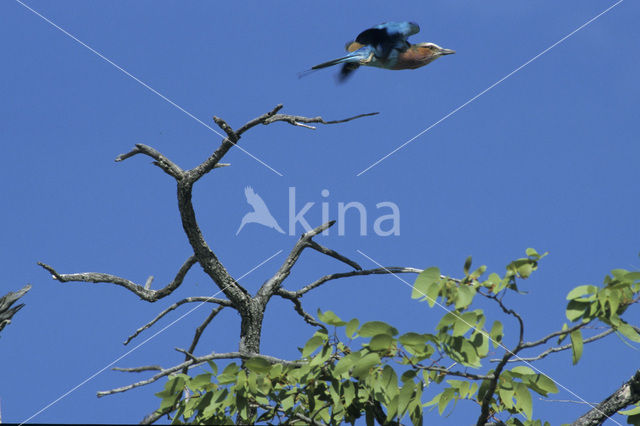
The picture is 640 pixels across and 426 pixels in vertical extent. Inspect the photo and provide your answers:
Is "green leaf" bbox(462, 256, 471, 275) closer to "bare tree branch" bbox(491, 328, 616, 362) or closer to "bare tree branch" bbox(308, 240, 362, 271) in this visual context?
"bare tree branch" bbox(491, 328, 616, 362)

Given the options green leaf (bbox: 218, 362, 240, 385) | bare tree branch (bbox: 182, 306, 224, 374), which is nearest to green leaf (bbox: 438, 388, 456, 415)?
green leaf (bbox: 218, 362, 240, 385)

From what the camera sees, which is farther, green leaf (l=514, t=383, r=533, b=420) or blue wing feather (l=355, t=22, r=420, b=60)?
blue wing feather (l=355, t=22, r=420, b=60)

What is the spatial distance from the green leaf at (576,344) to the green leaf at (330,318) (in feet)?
3.96

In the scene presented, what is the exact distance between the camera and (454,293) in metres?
3.75

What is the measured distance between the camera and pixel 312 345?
4.08m

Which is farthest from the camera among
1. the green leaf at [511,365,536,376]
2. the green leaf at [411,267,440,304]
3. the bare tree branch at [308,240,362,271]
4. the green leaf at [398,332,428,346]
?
the bare tree branch at [308,240,362,271]

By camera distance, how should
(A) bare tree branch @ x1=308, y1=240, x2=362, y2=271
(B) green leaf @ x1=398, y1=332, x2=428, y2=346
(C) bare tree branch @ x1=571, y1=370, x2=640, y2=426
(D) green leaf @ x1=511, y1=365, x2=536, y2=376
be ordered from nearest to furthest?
1. (B) green leaf @ x1=398, y1=332, x2=428, y2=346
2. (D) green leaf @ x1=511, y1=365, x2=536, y2=376
3. (C) bare tree branch @ x1=571, y1=370, x2=640, y2=426
4. (A) bare tree branch @ x1=308, y1=240, x2=362, y2=271

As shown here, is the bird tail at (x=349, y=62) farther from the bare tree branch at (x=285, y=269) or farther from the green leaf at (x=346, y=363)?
the green leaf at (x=346, y=363)

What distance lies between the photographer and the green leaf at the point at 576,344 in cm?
368

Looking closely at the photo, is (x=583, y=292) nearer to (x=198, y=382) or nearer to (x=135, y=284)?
(x=198, y=382)

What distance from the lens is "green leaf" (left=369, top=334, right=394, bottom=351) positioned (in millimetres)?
3818

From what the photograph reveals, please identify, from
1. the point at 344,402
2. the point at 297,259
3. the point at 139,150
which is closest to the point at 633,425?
the point at 344,402

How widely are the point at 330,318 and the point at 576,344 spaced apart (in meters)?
1.30

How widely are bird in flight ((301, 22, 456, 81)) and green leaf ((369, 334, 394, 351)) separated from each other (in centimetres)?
234
